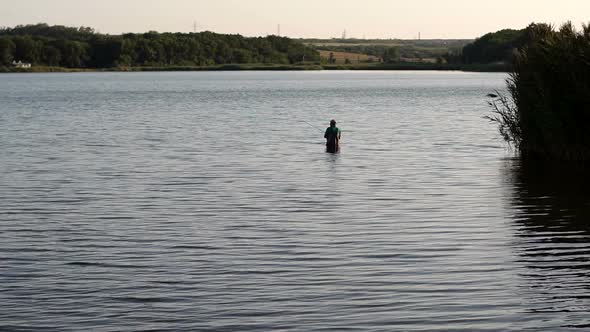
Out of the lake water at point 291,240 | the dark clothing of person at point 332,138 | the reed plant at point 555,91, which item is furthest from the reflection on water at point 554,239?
the dark clothing of person at point 332,138

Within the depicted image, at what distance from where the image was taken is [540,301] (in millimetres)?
12891

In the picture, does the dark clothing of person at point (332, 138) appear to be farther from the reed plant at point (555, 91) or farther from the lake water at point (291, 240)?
the reed plant at point (555, 91)

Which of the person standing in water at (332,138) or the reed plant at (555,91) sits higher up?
the reed plant at (555,91)

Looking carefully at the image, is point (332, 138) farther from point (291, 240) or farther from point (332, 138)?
point (291, 240)

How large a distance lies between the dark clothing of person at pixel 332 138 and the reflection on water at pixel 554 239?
6.96 metres

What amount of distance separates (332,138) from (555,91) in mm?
8398

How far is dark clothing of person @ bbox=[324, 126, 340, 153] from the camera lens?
34281mm

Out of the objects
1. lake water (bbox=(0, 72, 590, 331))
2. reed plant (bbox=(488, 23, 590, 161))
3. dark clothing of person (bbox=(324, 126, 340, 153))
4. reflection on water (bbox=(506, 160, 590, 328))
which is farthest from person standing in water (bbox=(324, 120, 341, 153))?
reflection on water (bbox=(506, 160, 590, 328))

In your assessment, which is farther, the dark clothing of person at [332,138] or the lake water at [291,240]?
the dark clothing of person at [332,138]

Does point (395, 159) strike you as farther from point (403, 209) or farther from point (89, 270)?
point (89, 270)

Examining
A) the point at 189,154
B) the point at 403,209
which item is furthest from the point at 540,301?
the point at 189,154

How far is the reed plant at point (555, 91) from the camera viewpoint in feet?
92.2

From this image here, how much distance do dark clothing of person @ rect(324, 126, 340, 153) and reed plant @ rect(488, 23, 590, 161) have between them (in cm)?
618

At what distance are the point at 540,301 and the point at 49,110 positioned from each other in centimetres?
6541
